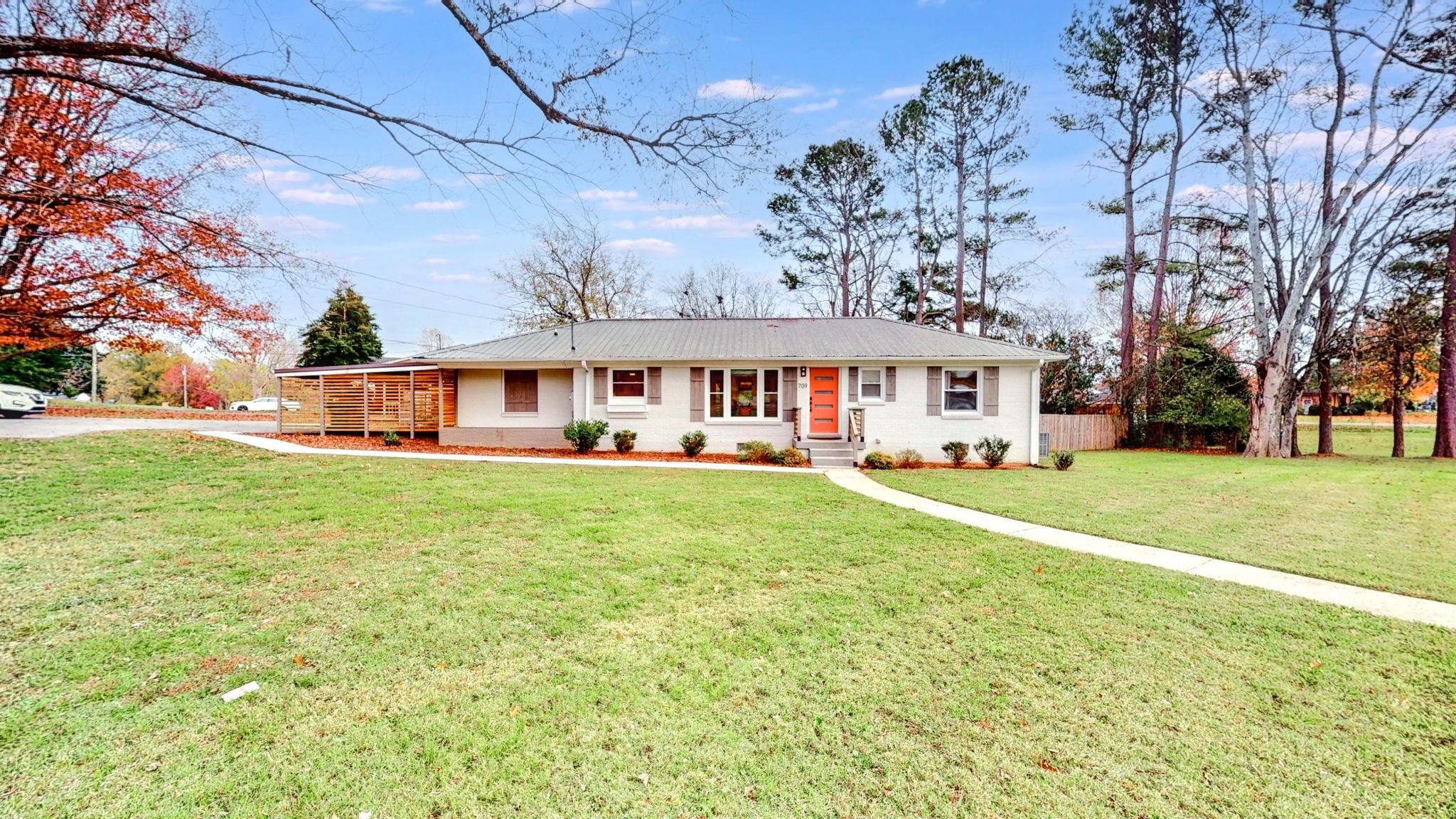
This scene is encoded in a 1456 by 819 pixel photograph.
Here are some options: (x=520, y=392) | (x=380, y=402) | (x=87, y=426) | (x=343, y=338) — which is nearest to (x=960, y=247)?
(x=520, y=392)

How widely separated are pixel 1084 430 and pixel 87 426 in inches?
1103

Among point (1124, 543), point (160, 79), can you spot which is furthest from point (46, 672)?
point (1124, 543)

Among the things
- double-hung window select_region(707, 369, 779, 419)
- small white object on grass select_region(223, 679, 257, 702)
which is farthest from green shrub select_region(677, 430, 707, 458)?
small white object on grass select_region(223, 679, 257, 702)

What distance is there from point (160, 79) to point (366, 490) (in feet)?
17.0

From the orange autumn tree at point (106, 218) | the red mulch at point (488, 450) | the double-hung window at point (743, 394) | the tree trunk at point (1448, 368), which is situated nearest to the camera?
the orange autumn tree at point (106, 218)

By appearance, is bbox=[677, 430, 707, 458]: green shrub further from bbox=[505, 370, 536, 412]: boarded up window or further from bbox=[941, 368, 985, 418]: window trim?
bbox=[941, 368, 985, 418]: window trim

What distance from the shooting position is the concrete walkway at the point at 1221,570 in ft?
13.4

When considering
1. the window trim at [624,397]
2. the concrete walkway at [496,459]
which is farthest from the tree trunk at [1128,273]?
the window trim at [624,397]

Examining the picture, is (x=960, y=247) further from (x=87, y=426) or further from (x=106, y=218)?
(x=87, y=426)

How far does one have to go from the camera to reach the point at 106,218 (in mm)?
4141

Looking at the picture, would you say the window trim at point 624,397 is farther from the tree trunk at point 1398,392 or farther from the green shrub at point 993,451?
the tree trunk at point 1398,392

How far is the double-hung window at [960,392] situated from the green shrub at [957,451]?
96 centimetres

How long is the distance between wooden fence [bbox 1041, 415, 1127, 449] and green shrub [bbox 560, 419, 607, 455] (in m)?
13.8

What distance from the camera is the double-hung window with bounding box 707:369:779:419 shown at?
1374 cm
